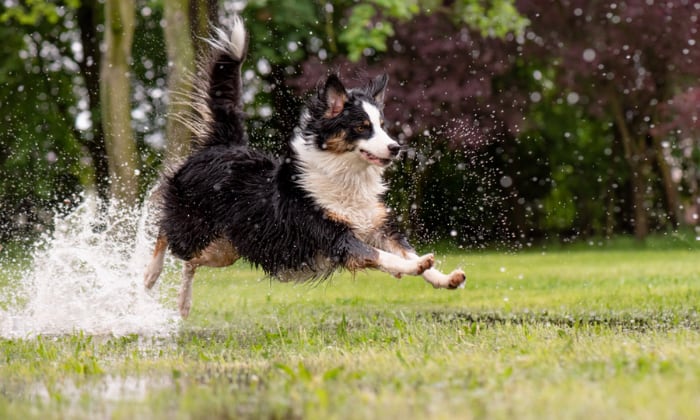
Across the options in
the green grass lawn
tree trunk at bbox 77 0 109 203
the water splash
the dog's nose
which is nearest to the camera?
the green grass lawn

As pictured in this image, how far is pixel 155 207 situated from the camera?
6.91 m

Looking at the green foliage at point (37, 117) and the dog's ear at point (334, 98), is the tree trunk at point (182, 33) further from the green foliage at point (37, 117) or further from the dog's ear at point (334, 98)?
the green foliage at point (37, 117)

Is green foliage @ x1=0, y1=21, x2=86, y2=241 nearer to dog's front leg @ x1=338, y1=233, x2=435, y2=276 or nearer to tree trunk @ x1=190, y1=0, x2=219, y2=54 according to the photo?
tree trunk @ x1=190, y1=0, x2=219, y2=54

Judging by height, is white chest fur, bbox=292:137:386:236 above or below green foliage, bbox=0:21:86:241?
below

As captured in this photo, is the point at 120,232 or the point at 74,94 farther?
the point at 74,94

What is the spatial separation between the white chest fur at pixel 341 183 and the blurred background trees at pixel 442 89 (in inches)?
281

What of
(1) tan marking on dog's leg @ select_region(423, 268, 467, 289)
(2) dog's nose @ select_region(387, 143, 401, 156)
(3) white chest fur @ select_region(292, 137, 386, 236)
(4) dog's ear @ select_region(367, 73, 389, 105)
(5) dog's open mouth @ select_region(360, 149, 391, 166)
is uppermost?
(4) dog's ear @ select_region(367, 73, 389, 105)

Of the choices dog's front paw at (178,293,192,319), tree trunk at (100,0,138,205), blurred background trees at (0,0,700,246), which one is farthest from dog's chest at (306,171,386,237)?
blurred background trees at (0,0,700,246)

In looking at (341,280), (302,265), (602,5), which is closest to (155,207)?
(302,265)

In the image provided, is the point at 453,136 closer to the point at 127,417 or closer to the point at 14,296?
the point at 14,296

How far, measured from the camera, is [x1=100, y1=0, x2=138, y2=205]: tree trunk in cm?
1201

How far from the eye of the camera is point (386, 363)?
3.86m

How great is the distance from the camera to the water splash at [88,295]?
262 inches

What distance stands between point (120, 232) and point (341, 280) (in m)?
3.19
